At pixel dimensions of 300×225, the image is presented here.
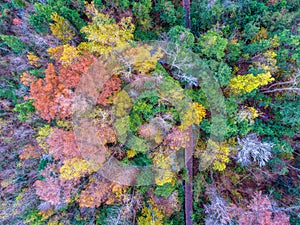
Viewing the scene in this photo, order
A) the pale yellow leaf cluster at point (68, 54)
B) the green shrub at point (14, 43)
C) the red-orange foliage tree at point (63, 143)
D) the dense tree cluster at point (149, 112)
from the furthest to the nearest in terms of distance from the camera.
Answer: the green shrub at point (14, 43) → the dense tree cluster at point (149, 112) → the red-orange foliage tree at point (63, 143) → the pale yellow leaf cluster at point (68, 54)

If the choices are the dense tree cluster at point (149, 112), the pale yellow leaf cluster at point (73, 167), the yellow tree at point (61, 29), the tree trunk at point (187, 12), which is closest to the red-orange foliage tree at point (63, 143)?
the dense tree cluster at point (149, 112)

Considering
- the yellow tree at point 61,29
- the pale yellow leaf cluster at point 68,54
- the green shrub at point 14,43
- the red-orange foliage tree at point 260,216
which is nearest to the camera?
the pale yellow leaf cluster at point 68,54

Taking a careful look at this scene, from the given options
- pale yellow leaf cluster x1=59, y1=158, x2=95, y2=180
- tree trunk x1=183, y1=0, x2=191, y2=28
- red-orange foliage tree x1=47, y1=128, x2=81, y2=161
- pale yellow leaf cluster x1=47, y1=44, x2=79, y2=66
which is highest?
tree trunk x1=183, y1=0, x2=191, y2=28

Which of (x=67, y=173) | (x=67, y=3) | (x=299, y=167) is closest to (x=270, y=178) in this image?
(x=299, y=167)

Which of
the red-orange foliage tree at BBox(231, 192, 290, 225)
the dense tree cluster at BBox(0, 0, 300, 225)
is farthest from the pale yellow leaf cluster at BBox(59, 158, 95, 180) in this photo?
the red-orange foliage tree at BBox(231, 192, 290, 225)

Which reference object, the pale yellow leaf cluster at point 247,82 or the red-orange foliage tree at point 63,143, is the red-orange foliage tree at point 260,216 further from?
the red-orange foliage tree at point 63,143

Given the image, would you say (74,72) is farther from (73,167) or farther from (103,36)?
(73,167)

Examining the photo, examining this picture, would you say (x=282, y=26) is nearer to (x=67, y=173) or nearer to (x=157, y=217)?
(x=157, y=217)

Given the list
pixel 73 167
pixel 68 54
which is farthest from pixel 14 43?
pixel 73 167

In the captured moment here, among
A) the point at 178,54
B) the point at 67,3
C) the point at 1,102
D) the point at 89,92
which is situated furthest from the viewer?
the point at 1,102

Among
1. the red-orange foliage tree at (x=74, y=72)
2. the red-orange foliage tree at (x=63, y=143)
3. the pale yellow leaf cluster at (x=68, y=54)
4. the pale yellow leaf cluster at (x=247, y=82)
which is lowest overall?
the red-orange foliage tree at (x=63, y=143)

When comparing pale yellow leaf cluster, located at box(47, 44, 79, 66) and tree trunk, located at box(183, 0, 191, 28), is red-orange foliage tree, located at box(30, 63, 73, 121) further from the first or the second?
tree trunk, located at box(183, 0, 191, 28)
